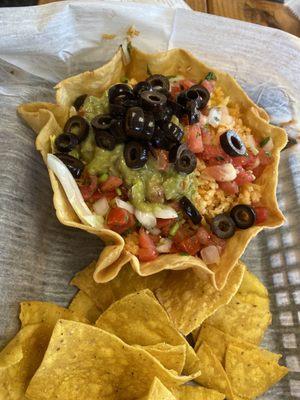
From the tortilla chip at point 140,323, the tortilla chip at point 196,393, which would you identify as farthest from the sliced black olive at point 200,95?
the tortilla chip at point 196,393

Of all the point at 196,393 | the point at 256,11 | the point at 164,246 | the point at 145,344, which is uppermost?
the point at 256,11

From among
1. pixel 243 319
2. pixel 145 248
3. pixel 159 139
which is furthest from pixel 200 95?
pixel 243 319

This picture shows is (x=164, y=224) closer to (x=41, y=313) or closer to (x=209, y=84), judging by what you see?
(x=41, y=313)

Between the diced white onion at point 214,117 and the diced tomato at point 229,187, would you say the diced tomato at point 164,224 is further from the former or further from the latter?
the diced white onion at point 214,117

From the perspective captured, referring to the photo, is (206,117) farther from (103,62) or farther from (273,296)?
(273,296)

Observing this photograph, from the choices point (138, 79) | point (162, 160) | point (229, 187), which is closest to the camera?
point (162, 160)
